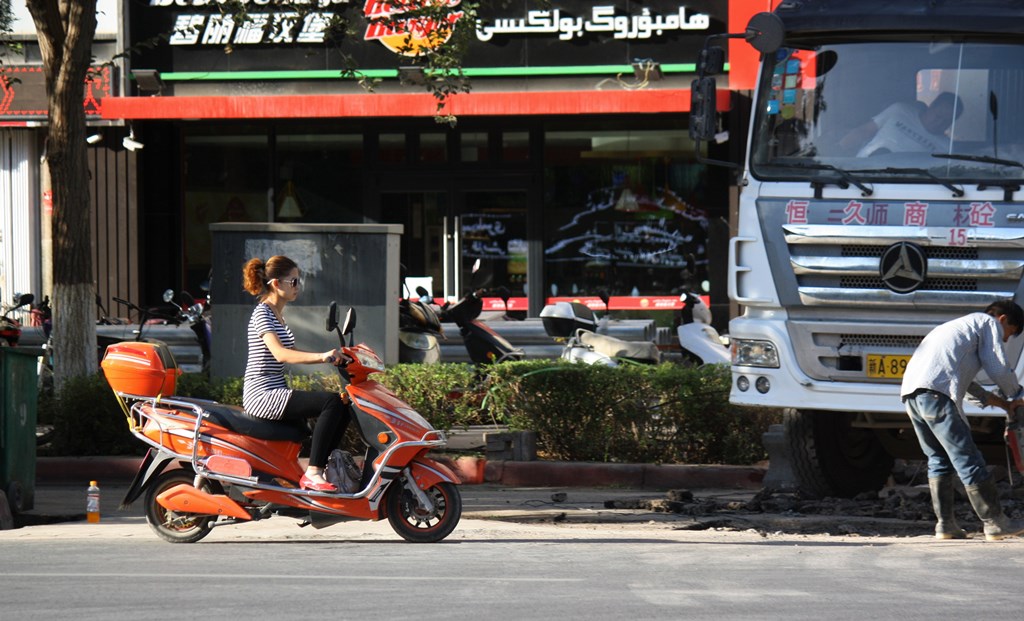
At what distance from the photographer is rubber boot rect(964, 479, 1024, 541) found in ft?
29.0

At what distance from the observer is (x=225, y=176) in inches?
862

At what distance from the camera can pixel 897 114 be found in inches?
372

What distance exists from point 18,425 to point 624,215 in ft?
40.0

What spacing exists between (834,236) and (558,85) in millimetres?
11294

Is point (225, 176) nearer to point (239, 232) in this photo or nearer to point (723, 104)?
point (723, 104)

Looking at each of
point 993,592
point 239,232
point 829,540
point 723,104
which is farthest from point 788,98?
point 723,104

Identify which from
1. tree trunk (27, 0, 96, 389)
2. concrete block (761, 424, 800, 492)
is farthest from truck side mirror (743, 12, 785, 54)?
tree trunk (27, 0, 96, 389)

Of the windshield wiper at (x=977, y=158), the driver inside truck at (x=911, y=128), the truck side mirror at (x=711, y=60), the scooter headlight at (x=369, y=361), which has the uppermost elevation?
the truck side mirror at (x=711, y=60)

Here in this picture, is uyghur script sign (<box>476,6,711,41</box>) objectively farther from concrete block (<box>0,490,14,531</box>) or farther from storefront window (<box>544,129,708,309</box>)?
concrete block (<box>0,490,14,531</box>)

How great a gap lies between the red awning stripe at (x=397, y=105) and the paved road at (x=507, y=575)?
35.3ft

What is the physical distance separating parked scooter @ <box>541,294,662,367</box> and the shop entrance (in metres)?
6.09

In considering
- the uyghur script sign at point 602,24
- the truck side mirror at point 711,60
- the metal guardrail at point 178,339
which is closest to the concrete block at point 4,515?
the truck side mirror at point 711,60

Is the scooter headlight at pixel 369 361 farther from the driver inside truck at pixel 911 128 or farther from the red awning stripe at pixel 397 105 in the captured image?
the red awning stripe at pixel 397 105

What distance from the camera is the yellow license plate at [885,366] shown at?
9.32 meters
